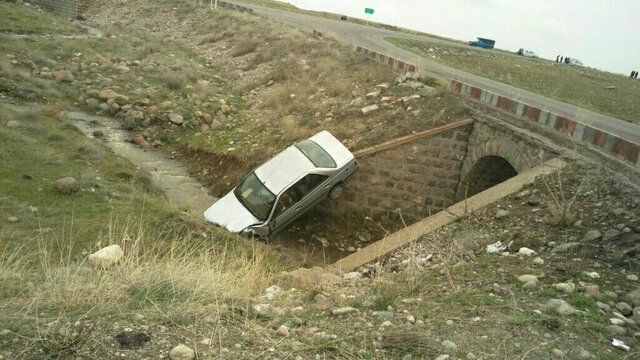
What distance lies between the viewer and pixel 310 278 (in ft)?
19.1

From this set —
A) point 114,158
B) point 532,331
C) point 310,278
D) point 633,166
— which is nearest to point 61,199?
point 114,158

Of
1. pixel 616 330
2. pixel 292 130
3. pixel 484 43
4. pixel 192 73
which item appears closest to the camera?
pixel 616 330

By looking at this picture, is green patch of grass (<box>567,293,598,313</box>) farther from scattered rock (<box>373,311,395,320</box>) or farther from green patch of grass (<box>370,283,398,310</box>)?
scattered rock (<box>373,311,395,320</box>)

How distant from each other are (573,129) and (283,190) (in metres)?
5.76

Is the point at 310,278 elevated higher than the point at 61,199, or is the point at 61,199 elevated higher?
the point at 310,278

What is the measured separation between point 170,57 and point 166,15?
12.4 meters

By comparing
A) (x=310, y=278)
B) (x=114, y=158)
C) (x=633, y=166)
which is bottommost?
(x=114, y=158)

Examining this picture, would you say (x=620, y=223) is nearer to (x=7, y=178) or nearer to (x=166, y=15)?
(x=7, y=178)

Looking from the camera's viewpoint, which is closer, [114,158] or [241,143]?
[114,158]

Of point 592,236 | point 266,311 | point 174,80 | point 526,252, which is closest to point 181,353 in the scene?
point 266,311

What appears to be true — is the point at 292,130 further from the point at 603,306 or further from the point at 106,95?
the point at 603,306

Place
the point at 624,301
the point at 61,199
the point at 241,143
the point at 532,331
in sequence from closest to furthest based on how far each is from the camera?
the point at 532,331
the point at 624,301
the point at 61,199
the point at 241,143

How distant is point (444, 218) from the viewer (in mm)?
8562

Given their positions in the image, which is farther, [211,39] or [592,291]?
[211,39]
